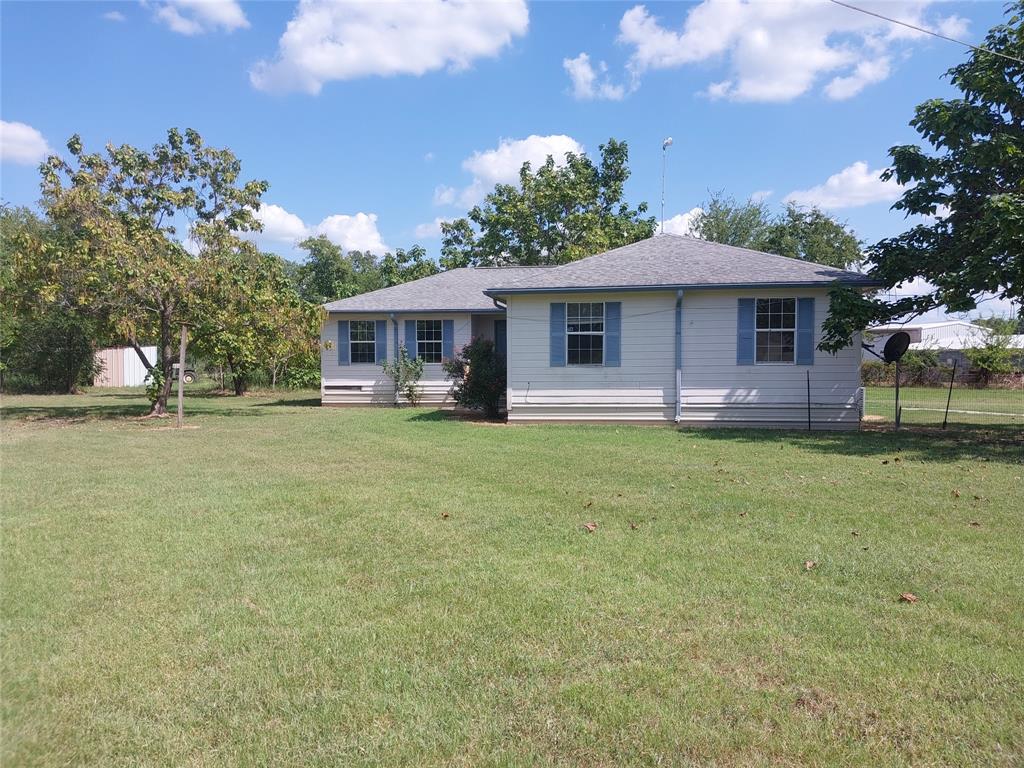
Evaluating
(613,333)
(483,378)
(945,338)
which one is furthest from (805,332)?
(945,338)

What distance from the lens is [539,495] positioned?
7.16m

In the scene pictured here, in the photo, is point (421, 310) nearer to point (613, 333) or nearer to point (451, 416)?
point (451, 416)

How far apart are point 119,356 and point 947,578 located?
34084 mm

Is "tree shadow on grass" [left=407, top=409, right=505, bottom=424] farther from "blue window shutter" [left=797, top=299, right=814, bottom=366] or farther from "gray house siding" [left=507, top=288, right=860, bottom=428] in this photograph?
"blue window shutter" [left=797, top=299, right=814, bottom=366]

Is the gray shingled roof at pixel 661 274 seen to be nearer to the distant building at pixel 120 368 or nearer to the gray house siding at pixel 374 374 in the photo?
the gray house siding at pixel 374 374

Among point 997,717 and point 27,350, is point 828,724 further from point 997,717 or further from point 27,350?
point 27,350

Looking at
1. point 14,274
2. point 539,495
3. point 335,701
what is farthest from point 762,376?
point 14,274

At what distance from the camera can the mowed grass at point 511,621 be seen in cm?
275

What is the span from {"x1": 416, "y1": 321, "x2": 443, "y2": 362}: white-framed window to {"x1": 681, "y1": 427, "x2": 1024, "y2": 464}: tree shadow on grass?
860cm

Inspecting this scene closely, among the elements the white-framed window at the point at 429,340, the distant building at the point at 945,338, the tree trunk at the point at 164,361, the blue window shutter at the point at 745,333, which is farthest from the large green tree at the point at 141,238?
the distant building at the point at 945,338

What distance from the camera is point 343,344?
19.9 metres

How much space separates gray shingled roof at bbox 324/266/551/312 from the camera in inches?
751

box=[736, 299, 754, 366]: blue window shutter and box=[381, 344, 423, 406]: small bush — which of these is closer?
box=[736, 299, 754, 366]: blue window shutter

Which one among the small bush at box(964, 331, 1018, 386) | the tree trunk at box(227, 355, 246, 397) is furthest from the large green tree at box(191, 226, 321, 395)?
the small bush at box(964, 331, 1018, 386)
